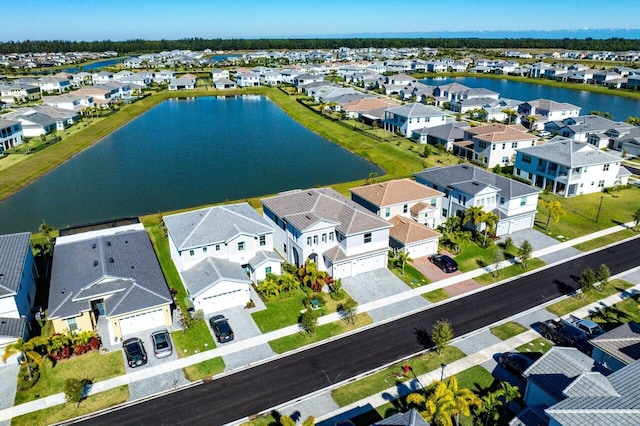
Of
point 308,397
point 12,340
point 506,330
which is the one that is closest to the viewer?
point 308,397

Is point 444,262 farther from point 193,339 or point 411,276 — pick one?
point 193,339

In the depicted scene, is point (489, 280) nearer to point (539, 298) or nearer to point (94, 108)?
point (539, 298)

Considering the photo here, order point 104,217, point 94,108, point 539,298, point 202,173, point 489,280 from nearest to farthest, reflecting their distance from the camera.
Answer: point 539,298 → point 489,280 → point 104,217 → point 202,173 → point 94,108

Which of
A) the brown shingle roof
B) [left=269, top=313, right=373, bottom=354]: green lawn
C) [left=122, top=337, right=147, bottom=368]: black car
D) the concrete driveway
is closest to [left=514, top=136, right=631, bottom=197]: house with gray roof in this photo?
the brown shingle roof

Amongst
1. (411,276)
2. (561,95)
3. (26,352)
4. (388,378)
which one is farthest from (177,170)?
(561,95)

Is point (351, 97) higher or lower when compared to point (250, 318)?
higher

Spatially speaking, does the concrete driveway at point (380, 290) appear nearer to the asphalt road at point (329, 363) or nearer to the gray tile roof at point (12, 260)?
the asphalt road at point (329, 363)

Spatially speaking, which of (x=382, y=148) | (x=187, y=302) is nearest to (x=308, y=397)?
(x=187, y=302)

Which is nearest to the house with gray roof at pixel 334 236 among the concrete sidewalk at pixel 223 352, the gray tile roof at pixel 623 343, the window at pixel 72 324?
the concrete sidewalk at pixel 223 352
